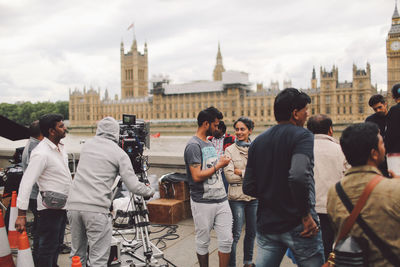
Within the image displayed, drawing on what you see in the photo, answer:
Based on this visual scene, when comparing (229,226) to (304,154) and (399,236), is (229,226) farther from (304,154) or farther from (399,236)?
(399,236)

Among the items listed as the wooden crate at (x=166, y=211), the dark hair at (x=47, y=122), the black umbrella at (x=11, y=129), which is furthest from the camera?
the wooden crate at (x=166, y=211)

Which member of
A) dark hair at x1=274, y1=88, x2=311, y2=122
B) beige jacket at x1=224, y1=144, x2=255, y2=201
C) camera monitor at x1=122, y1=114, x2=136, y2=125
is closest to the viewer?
dark hair at x1=274, y1=88, x2=311, y2=122

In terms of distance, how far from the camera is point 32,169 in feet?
9.51

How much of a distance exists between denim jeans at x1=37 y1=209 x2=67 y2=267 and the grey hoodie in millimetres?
534

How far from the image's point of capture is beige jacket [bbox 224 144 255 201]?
3.32 metres

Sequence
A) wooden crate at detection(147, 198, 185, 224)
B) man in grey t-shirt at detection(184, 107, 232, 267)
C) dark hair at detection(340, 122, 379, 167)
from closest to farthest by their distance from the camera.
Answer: dark hair at detection(340, 122, 379, 167)
man in grey t-shirt at detection(184, 107, 232, 267)
wooden crate at detection(147, 198, 185, 224)

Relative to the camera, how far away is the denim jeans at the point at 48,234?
3072 millimetres

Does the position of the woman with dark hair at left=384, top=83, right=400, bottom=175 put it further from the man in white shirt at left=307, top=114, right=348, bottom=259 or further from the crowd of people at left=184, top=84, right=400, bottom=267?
the man in white shirt at left=307, top=114, right=348, bottom=259

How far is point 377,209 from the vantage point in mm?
1544

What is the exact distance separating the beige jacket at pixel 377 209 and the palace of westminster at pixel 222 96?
56.8 metres

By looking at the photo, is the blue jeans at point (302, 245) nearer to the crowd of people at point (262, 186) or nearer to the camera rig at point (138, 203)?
the crowd of people at point (262, 186)

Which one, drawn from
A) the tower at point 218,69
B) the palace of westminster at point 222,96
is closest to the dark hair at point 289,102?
the palace of westminster at point 222,96

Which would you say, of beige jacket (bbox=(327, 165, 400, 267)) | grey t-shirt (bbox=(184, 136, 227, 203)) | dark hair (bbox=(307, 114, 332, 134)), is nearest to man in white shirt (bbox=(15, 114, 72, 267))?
grey t-shirt (bbox=(184, 136, 227, 203))

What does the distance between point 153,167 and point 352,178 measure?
5.07 meters
